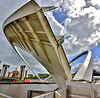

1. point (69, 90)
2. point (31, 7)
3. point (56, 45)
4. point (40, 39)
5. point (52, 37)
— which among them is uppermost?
point (31, 7)

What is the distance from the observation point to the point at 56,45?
6609 millimetres

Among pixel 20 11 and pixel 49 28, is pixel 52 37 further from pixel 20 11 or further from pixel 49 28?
pixel 20 11

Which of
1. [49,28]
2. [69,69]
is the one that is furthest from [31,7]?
[69,69]

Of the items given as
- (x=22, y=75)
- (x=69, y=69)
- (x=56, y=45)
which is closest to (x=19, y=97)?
(x=69, y=69)

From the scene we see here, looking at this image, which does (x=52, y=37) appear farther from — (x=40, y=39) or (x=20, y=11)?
(x=20, y=11)

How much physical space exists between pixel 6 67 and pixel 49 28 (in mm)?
36837

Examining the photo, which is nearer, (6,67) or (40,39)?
(40,39)

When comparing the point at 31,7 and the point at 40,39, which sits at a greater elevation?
the point at 31,7

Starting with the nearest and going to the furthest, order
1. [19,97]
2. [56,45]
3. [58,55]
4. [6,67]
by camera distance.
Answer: [56,45], [58,55], [19,97], [6,67]

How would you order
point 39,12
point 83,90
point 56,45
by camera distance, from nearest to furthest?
1. point 39,12
2. point 83,90
3. point 56,45

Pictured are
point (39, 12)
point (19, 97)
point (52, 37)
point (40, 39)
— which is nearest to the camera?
point (39, 12)

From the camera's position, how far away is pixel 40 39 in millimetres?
7898

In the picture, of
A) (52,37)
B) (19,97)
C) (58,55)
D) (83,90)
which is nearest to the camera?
(83,90)

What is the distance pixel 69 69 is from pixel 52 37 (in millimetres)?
5225
